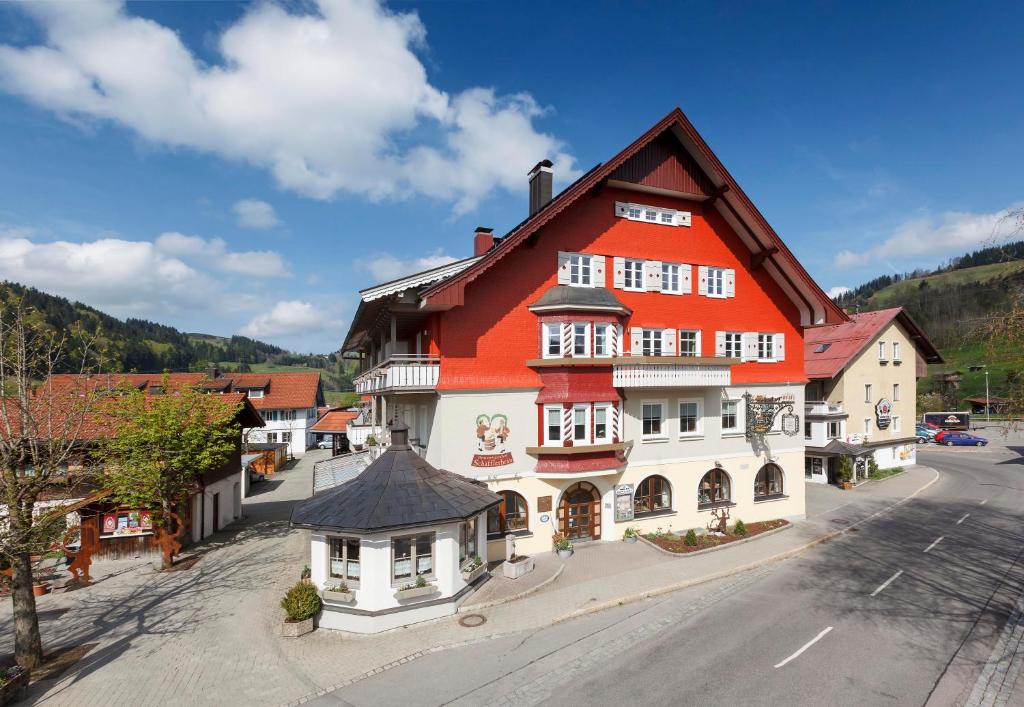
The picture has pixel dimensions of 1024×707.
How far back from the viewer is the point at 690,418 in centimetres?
2298

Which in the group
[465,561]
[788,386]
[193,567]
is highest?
[788,386]

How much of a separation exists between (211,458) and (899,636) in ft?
77.0

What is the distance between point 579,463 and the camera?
19.8 m

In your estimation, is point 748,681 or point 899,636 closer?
point 748,681

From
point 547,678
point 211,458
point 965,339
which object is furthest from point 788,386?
point 211,458

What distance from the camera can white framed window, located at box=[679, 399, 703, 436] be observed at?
2272 centimetres

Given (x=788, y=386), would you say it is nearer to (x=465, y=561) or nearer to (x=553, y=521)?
(x=553, y=521)

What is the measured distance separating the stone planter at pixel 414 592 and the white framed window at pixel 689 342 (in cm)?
1439

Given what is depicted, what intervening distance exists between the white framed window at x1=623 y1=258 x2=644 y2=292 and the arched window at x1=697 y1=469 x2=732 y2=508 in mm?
Result: 9074

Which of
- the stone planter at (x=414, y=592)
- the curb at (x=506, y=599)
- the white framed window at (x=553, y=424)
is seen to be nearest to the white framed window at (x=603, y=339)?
the white framed window at (x=553, y=424)

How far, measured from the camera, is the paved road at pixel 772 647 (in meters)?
11.1

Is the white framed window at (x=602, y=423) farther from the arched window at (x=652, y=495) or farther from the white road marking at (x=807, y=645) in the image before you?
the white road marking at (x=807, y=645)

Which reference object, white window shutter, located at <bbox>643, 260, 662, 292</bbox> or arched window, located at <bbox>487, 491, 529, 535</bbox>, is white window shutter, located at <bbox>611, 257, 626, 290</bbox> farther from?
arched window, located at <bbox>487, 491, 529, 535</bbox>

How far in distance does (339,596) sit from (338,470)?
9788 millimetres
